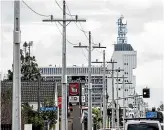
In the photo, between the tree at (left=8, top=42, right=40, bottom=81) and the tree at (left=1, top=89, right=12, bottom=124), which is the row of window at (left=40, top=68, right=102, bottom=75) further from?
the tree at (left=1, top=89, right=12, bottom=124)

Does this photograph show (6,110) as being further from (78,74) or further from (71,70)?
(71,70)

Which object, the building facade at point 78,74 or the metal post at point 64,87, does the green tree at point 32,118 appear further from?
the metal post at point 64,87

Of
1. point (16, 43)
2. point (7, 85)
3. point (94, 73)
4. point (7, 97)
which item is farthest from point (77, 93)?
point (94, 73)

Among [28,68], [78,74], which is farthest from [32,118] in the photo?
[28,68]

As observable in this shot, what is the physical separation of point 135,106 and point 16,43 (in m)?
153

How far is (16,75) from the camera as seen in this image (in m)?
27.2

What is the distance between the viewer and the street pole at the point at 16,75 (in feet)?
87.7

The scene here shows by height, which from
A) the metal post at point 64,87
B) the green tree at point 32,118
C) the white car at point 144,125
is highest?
the metal post at point 64,87

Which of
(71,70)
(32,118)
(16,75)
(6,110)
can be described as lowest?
(32,118)

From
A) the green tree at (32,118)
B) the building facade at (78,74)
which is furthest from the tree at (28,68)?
the green tree at (32,118)

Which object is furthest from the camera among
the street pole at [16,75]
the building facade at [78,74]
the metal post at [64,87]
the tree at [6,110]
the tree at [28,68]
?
the tree at [28,68]

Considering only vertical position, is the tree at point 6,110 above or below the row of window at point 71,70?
below

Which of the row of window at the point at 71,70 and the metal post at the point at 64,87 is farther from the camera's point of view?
the row of window at the point at 71,70

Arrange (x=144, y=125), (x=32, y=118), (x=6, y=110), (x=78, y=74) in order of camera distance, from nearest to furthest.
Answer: (x=144, y=125) < (x=6, y=110) < (x=32, y=118) < (x=78, y=74)
